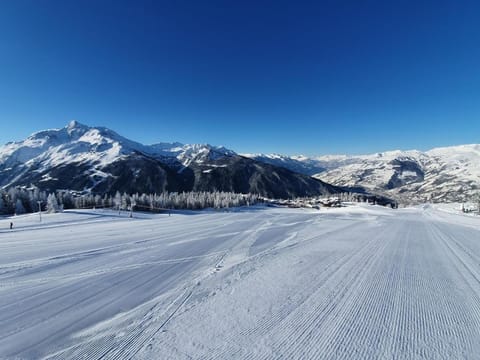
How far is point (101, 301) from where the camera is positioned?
180 inches

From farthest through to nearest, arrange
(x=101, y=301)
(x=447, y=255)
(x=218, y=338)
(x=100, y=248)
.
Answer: (x=100, y=248) < (x=447, y=255) < (x=101, y=301) < (x=218, y=338)

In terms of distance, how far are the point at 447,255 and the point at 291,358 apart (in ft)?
29.1

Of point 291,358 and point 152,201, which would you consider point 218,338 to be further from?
point 152,201

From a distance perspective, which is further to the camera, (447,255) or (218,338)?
(447,255)

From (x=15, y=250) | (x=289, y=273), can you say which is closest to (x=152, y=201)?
(x=15, y=250)

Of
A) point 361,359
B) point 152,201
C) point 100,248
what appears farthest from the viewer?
point 152,201

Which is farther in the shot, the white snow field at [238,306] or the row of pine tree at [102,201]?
the row of pine tree at [102,201]

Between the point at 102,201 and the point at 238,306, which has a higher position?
the point at 238,306

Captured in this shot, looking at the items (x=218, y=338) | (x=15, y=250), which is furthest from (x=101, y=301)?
(x=15, y=250)

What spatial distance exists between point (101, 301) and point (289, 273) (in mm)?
4278

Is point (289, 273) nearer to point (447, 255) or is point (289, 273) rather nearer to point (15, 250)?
point (447, 255)

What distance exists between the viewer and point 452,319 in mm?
4020

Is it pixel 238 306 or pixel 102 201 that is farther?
pixel 102 201

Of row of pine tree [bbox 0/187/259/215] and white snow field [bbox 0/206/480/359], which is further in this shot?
row of pine tree [bbox 0/187/259/215]
